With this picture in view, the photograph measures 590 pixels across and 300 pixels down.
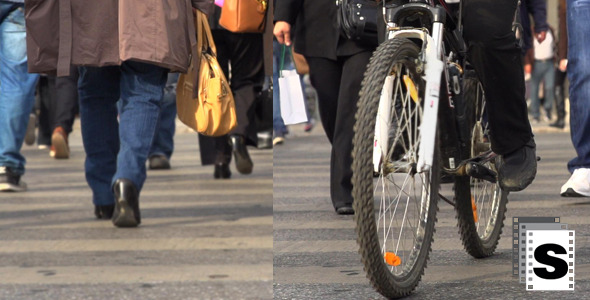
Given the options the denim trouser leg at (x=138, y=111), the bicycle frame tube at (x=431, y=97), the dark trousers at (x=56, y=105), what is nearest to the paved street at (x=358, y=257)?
the bicycle frame tube at (x=431, y=97)

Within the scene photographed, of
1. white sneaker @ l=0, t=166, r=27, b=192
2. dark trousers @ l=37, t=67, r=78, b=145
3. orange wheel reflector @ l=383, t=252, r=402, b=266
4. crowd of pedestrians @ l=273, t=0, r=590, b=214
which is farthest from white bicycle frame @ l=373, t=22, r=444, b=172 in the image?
dark trousers @ l=37, t=67, r=78, b=145

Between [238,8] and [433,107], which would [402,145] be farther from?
[238,8]

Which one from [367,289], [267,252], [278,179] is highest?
[367,289]

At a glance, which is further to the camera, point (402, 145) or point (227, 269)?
point (227, 269)

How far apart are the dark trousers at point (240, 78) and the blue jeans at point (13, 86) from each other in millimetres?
1311

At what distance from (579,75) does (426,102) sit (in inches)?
125

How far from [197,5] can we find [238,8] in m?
1.15

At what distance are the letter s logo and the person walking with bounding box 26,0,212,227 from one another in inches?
98.7

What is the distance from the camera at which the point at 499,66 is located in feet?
13.7

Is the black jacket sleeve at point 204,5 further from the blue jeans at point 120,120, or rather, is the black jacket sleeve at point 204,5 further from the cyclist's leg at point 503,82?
the cyclist's leg at point 503,82

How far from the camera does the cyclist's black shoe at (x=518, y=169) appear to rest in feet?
14.4

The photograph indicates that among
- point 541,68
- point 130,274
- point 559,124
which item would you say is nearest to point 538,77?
point 541,68

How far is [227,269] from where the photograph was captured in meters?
5.12

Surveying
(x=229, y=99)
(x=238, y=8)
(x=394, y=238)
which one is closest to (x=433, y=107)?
(x=394, y=238)
